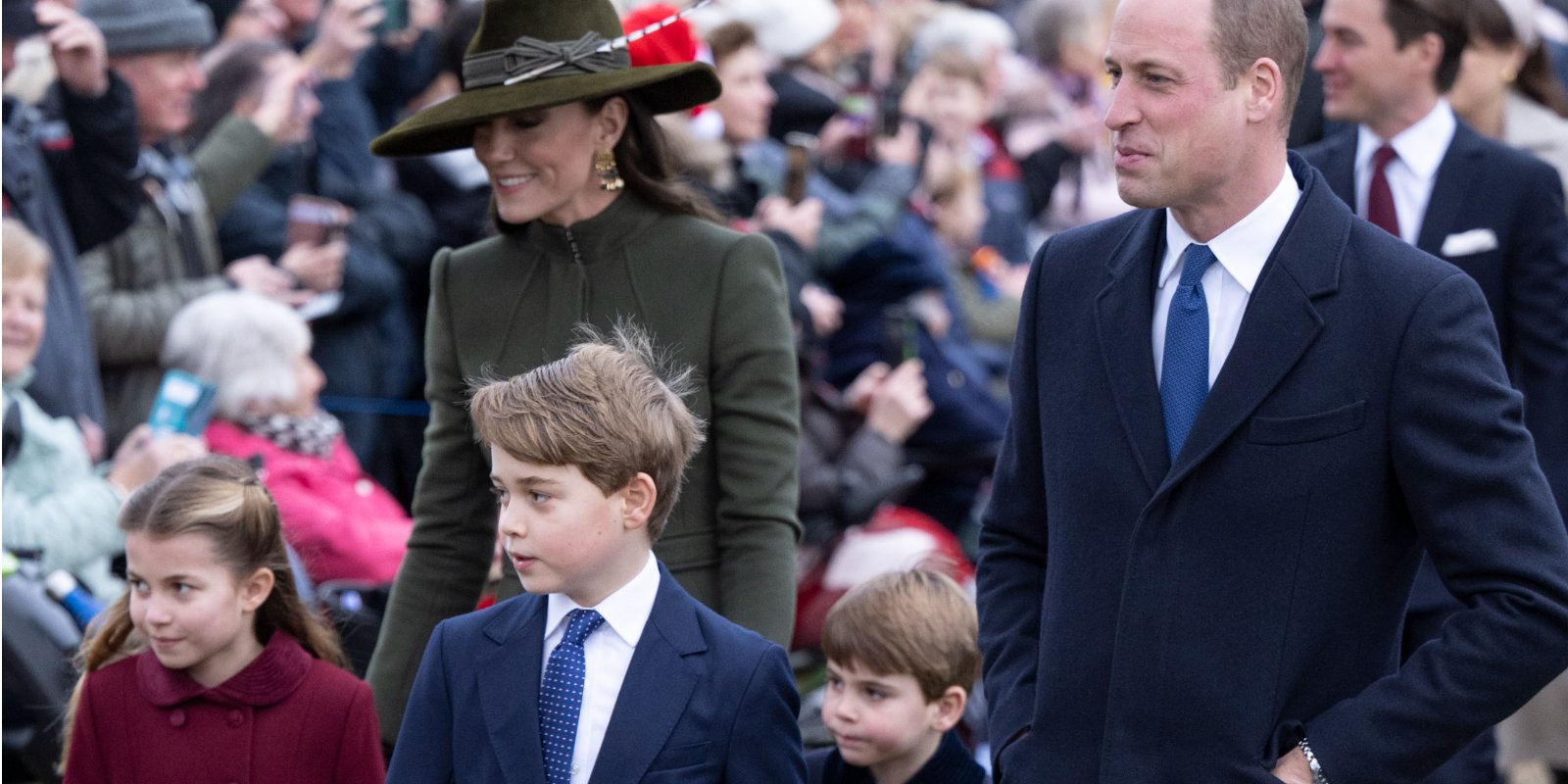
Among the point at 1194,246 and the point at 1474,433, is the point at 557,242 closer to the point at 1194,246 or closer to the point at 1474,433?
the point at 1194,246

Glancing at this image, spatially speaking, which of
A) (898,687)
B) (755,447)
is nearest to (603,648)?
(755,447)

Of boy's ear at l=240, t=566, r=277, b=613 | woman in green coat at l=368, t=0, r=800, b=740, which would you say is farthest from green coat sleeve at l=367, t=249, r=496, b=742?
boy's ear at l=240, t=566, r=277, b=613

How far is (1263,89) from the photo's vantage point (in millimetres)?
2867

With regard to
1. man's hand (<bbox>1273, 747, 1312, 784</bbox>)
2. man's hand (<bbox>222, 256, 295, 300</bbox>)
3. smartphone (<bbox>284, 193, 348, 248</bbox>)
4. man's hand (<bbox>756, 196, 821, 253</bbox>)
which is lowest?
man's hand (<bbox>756, 196, 821, 253</bbox>)

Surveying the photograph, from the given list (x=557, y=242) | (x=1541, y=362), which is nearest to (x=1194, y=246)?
(x=557, y=242)

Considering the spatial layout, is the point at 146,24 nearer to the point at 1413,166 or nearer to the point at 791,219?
the point at 791,219

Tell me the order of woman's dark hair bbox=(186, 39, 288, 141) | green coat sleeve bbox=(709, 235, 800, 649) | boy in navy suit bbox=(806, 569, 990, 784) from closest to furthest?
1. green coat sleeve bbox=(709, 235, 800, 649)
2. boy in navy suit bbox=(806, 569, 990, 784)
3. woman's dark hair bbox=(186, 39, 288, 141)

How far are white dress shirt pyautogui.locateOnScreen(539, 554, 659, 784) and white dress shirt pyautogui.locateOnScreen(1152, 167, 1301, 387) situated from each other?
2.83 feet

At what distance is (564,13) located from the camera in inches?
149

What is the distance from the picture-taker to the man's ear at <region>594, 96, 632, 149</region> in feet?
12.3

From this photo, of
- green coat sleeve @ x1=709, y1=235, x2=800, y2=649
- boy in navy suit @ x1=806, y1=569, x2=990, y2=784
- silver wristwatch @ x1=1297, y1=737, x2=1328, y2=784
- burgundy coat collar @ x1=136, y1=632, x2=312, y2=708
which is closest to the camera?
silver wristwatch @ x1=1297, y1=737, x2=1328, y2=784

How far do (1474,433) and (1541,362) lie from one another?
241 cm

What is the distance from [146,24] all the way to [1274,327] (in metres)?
4.71

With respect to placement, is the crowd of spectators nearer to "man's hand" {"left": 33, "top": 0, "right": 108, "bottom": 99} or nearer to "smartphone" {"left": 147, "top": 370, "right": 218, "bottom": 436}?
"man's hand" {"left": 33, "top": 0, "right": 108, "bottom": 99}
